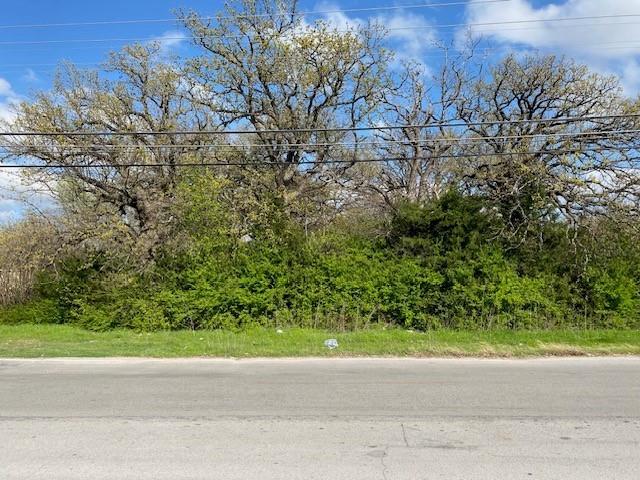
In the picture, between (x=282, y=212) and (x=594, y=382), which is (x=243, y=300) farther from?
(x=594, y=382)

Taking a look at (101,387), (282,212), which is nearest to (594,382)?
(101,387)

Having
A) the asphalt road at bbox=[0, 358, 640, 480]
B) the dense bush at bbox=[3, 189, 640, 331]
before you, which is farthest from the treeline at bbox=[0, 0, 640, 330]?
the asphalt road at bbox=[0, 358, 640, 480]

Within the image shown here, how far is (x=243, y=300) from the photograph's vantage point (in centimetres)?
1552

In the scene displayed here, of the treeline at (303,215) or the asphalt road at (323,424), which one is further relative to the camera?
the treeline at (303,215)

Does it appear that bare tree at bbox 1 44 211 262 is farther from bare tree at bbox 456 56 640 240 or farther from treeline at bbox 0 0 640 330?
bare tree at bbox 456 56 640 240

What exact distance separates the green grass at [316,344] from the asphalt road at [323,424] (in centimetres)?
192

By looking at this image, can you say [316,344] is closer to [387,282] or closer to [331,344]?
[331,344]

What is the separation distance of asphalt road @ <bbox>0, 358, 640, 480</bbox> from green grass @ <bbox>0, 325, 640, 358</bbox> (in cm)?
192

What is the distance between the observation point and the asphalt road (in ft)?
14.7

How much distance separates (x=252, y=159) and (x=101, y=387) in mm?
13957

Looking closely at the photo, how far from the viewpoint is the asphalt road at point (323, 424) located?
4.48m

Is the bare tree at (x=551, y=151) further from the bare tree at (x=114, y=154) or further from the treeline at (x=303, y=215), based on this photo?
the bare tree at (x=114, y=154)

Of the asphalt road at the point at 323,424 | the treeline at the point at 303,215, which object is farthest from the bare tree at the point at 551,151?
the asphalt road at the point at 323,424

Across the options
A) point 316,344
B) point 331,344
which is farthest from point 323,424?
point 316,344
